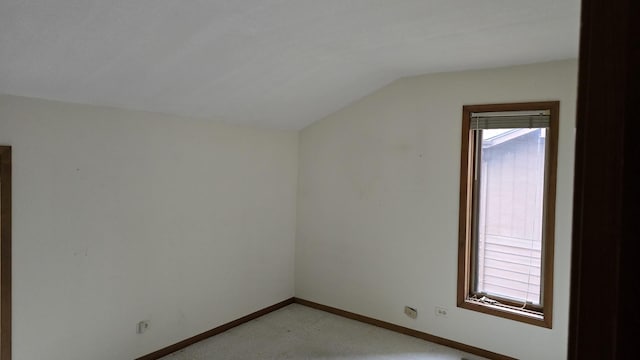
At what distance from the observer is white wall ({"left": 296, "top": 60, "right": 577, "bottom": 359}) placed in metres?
3.10

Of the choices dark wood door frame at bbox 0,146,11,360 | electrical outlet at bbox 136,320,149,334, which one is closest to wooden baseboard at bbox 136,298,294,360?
electrical outlet at bbox 136,320,149,334

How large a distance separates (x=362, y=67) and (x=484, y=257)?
1884 millimetres

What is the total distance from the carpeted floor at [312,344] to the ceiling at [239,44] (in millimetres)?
1935

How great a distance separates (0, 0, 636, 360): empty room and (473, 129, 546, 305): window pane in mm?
13

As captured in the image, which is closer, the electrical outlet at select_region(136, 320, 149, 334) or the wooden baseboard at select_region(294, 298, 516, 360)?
the electrical outlet at select_region(136, 320, 149, 334)

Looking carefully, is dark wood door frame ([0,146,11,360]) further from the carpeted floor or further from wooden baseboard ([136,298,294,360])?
the carpeted floor

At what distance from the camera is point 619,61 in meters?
0.35

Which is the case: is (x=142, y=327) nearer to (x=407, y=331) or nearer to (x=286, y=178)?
(x=286, y=178)

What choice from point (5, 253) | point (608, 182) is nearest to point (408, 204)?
point (5, 253)

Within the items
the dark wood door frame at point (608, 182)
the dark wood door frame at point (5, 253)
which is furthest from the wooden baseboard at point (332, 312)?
the dark wood door frame at point (608, 182)

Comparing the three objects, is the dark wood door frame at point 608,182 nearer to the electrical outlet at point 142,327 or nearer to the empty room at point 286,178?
the empty room at point 286,178

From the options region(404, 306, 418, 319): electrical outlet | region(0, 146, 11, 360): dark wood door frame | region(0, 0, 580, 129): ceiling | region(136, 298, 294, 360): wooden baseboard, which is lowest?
region(136, 298, 294, 360): wooden baseboard

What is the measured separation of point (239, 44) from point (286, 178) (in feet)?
7.04

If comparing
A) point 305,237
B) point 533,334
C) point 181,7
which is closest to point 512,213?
point 533,334
